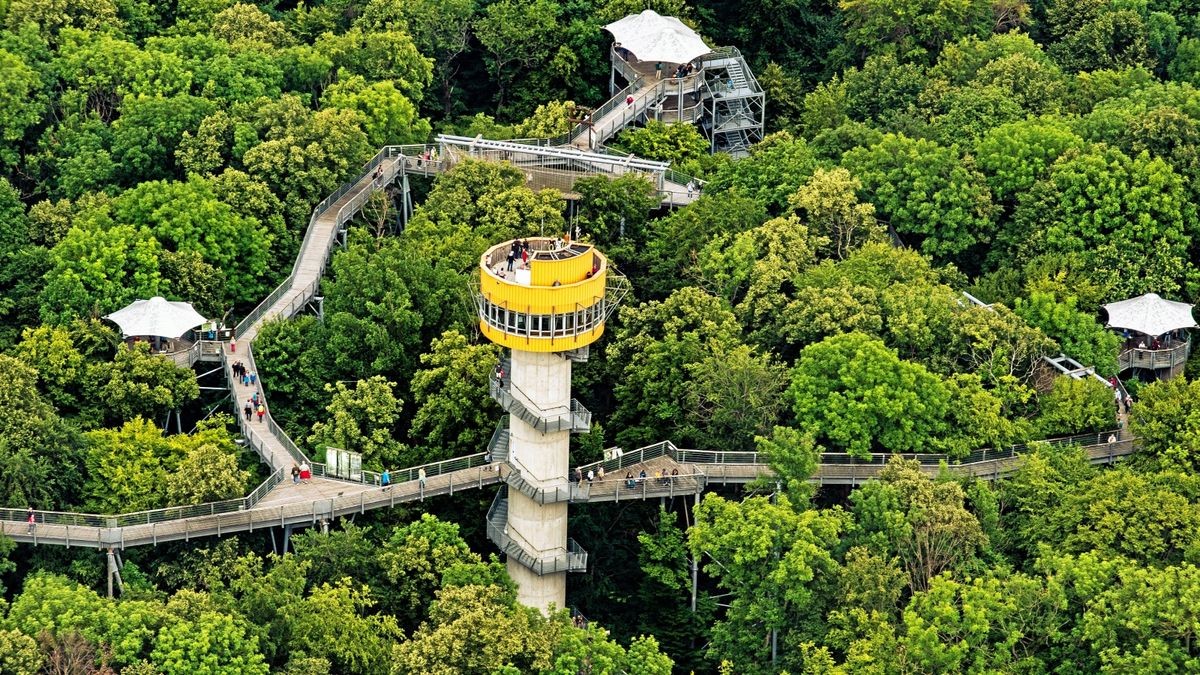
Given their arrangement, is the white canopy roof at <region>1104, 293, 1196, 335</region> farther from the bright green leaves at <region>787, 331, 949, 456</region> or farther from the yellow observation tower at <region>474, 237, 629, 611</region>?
the yellow observation tower at <region>474, 237, 629, 611</region>

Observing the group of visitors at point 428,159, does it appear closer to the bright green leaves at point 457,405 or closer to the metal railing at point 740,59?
the metal railing at point 740,59

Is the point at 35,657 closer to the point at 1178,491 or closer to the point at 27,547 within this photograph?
the point at 27,547

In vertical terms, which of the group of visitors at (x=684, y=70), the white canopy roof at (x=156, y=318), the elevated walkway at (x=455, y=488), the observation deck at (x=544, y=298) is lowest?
the elevated walkway at (x=455, y=488)

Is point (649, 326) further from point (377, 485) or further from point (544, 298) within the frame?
point (377, 485)

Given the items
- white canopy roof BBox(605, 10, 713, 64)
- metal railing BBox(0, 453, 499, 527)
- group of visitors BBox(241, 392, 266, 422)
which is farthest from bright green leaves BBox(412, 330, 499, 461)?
white canopy roof BBox(605, 10, 713, 64)

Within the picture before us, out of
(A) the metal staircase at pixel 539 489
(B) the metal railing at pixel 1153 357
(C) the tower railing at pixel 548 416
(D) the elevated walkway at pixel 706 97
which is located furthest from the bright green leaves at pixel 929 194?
(A) the metal staircase at pixel 539 489

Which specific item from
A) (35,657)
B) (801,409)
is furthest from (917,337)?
(35,657)
